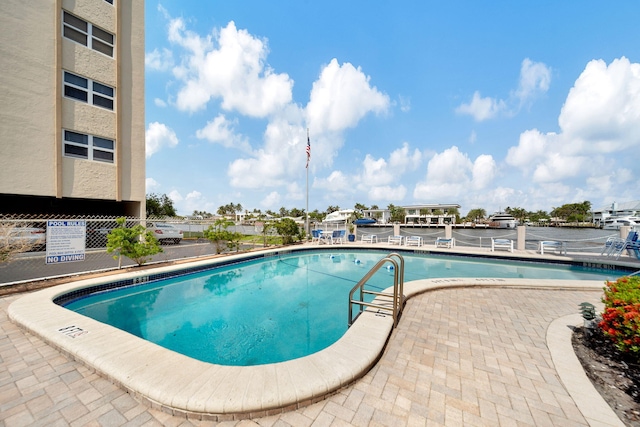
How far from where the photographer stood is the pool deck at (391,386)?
2141 mm

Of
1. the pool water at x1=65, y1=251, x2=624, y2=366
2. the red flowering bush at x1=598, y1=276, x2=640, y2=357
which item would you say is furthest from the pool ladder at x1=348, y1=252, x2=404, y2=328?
the red flowering bush at x1=598, y1=276, x2=640, y2=357

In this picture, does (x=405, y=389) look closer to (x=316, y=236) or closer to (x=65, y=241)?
(x=65, y=241)

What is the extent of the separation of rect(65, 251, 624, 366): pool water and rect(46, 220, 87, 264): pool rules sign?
1.64 metres

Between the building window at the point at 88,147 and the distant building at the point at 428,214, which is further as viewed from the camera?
the distant building at the point at 428,214

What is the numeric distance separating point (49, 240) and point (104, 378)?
6.45m

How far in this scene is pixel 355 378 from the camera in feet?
8.63

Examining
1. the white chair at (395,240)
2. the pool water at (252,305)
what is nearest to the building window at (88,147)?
the pool water at (252,305)

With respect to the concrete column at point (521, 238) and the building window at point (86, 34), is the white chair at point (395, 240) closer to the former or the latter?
the concrete column at point (521, 238)

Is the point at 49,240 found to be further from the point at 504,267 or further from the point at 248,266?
the point at 504,267

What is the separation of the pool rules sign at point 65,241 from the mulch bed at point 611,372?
1118 cm

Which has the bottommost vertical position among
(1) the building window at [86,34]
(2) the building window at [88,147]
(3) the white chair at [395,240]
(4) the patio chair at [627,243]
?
(3) the white chair at [395,240]

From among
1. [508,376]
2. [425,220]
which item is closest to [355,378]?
[508,376]

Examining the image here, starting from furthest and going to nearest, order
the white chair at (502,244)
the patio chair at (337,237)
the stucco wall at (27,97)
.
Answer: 1. the patio chair at (337,237)
2. the white chair at (502,244)
3. the stucco wall at (27,97)

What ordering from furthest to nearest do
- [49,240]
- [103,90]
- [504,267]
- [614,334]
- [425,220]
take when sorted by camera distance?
[425,220]
[103,90]
[504,267]
[49,240]
[614,334]
